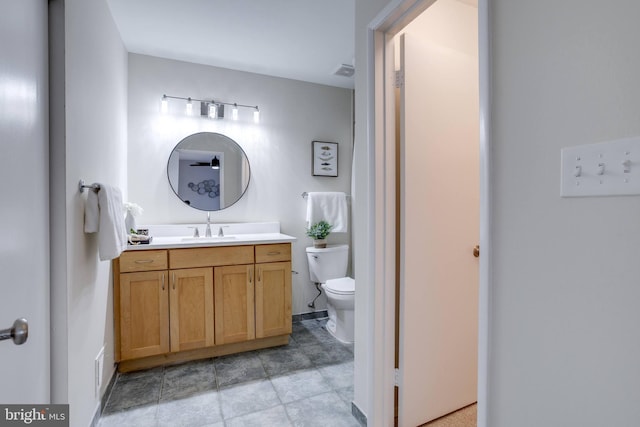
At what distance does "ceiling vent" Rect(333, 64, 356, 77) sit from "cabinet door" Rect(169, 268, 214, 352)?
6.66ft

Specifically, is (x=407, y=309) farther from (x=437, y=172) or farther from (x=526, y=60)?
(x=526, y=60)

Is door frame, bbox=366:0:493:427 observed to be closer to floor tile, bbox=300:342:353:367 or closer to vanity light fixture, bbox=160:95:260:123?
floor tile, bbox=300:342:353:367

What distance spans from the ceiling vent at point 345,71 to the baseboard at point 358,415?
2537 millimetres

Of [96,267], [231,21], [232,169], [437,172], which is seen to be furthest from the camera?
[232,169]

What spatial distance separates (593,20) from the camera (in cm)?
66

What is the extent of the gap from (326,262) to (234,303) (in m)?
0.94

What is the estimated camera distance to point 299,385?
74.7 inches

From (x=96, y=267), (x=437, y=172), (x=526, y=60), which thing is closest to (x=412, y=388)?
(x=437, y=172)

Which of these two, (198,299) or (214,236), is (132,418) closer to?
(198,299)

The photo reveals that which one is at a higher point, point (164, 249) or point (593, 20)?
point (593, 20)

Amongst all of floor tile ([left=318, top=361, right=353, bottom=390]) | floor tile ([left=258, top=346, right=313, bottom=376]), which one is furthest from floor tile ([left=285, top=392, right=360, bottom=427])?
floor tile ([left=258, top=346, right=313, bottom=376])

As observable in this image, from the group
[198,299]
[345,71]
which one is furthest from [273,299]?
[345,71]

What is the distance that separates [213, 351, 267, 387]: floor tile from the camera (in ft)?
6.48

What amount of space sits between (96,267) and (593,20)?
2.12 m
